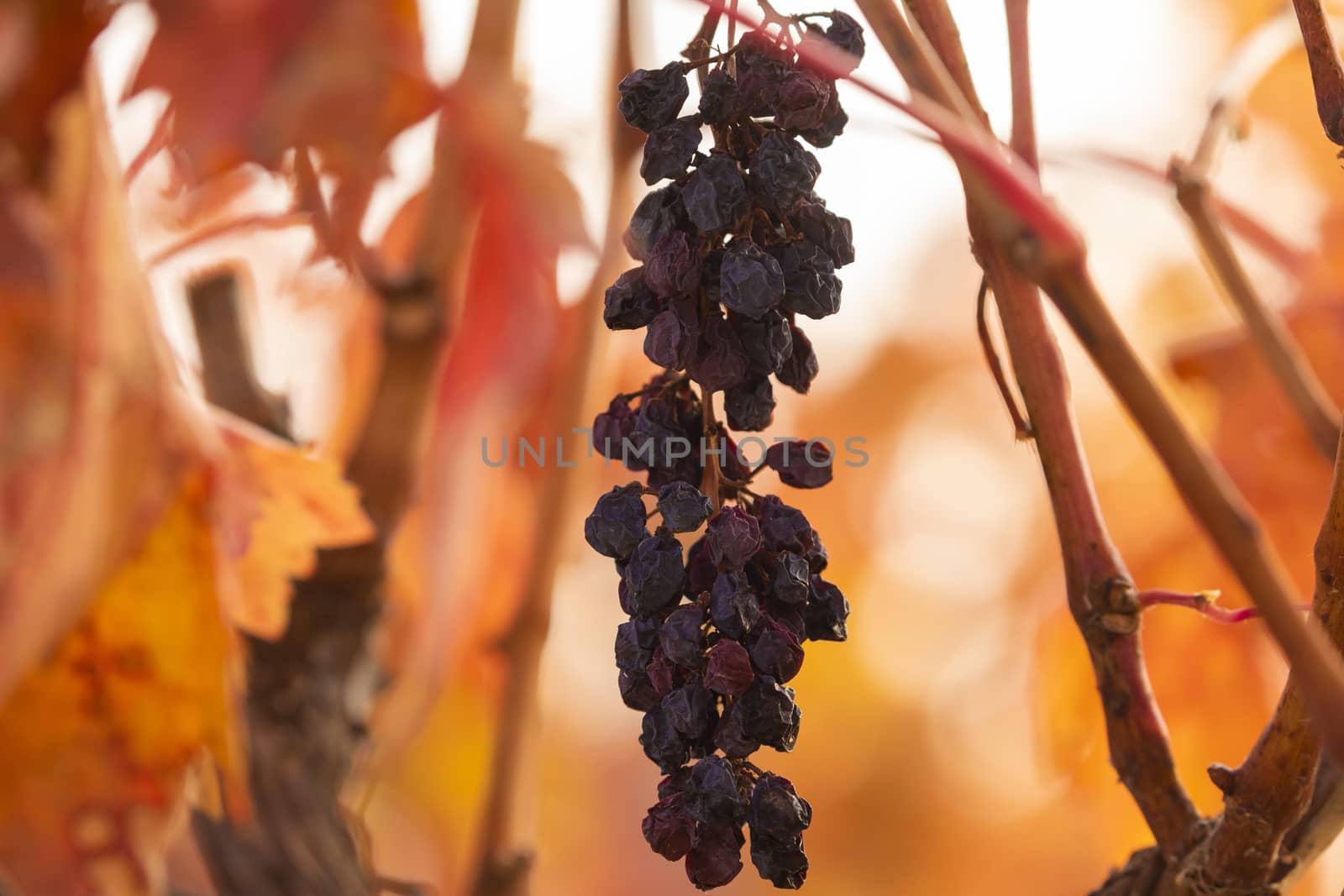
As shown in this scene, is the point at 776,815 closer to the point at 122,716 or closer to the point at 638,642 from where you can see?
the point at 638,642

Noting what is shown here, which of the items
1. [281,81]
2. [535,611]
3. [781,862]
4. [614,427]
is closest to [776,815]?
[781,862]

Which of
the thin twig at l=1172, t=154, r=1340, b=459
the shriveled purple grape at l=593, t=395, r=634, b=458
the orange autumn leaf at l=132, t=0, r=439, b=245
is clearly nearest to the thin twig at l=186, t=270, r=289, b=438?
the orange autumn leaf at l=132, t=0, r=439, b=245

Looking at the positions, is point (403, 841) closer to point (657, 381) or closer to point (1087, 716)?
point (1087, 716)

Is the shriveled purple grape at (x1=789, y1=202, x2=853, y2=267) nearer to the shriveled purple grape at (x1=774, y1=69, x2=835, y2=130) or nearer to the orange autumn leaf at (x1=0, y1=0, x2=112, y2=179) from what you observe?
the shriveled purple grape at (x1=774, y1=69, x2=835, y2=130)

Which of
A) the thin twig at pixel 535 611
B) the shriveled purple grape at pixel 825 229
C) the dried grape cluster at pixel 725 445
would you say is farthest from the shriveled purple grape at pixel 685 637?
the thin twig at pixel 535 611

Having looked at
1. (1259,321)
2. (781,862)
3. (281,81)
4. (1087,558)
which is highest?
(281,81)
